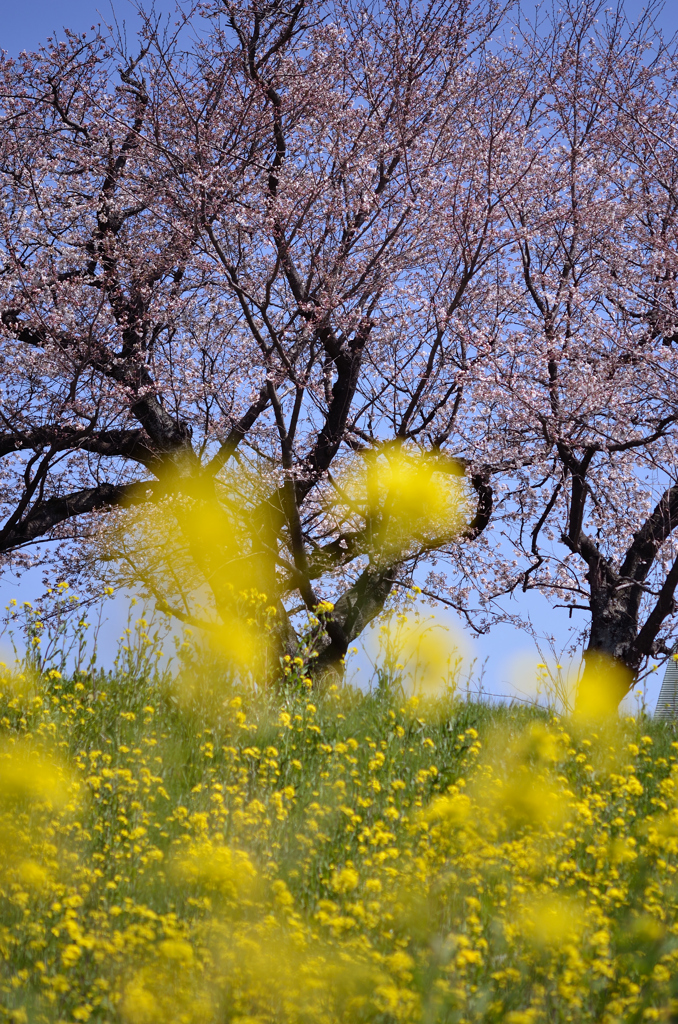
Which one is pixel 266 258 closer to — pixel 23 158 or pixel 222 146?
pixel 222 146

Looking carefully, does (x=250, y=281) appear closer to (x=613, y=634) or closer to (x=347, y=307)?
(x=347, y=307)

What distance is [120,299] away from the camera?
11.6 m

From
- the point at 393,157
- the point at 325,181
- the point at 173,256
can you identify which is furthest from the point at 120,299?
the point at 393,157

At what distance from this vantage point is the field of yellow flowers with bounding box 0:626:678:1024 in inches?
139

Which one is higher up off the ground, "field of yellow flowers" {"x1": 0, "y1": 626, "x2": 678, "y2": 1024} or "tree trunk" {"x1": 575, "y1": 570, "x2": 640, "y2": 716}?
"tree trunk" {"x1": 575, "y1": 570, "x2": 640, "y2": 716}

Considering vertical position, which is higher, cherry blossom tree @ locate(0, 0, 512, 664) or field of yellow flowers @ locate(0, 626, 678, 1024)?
cherry blossom tree @ locate(0, 0, 512, 664)

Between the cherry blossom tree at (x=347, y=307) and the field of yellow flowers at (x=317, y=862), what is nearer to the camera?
the field of yellow flowers at (x=317, y=862)

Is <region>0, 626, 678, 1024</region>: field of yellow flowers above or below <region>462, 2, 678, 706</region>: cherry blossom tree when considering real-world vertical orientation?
below

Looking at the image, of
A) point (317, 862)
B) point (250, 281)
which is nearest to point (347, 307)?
point (250, 281)

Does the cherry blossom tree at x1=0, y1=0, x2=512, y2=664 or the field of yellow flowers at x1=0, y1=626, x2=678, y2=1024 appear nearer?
the field of yellow flowers at x1=0, y1=626, x2=678, y2=1024

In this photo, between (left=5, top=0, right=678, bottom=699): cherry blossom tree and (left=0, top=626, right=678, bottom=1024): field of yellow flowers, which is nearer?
(left=0, top=626, right=678, bottom=1024): field of yellow flowers

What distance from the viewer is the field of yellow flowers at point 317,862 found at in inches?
139

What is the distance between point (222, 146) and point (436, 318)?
11.5 ft

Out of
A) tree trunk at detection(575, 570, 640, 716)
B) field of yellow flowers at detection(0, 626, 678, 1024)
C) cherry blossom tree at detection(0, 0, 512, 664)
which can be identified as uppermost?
cherry blossom tree at detection(0, 0, 512, 664)
